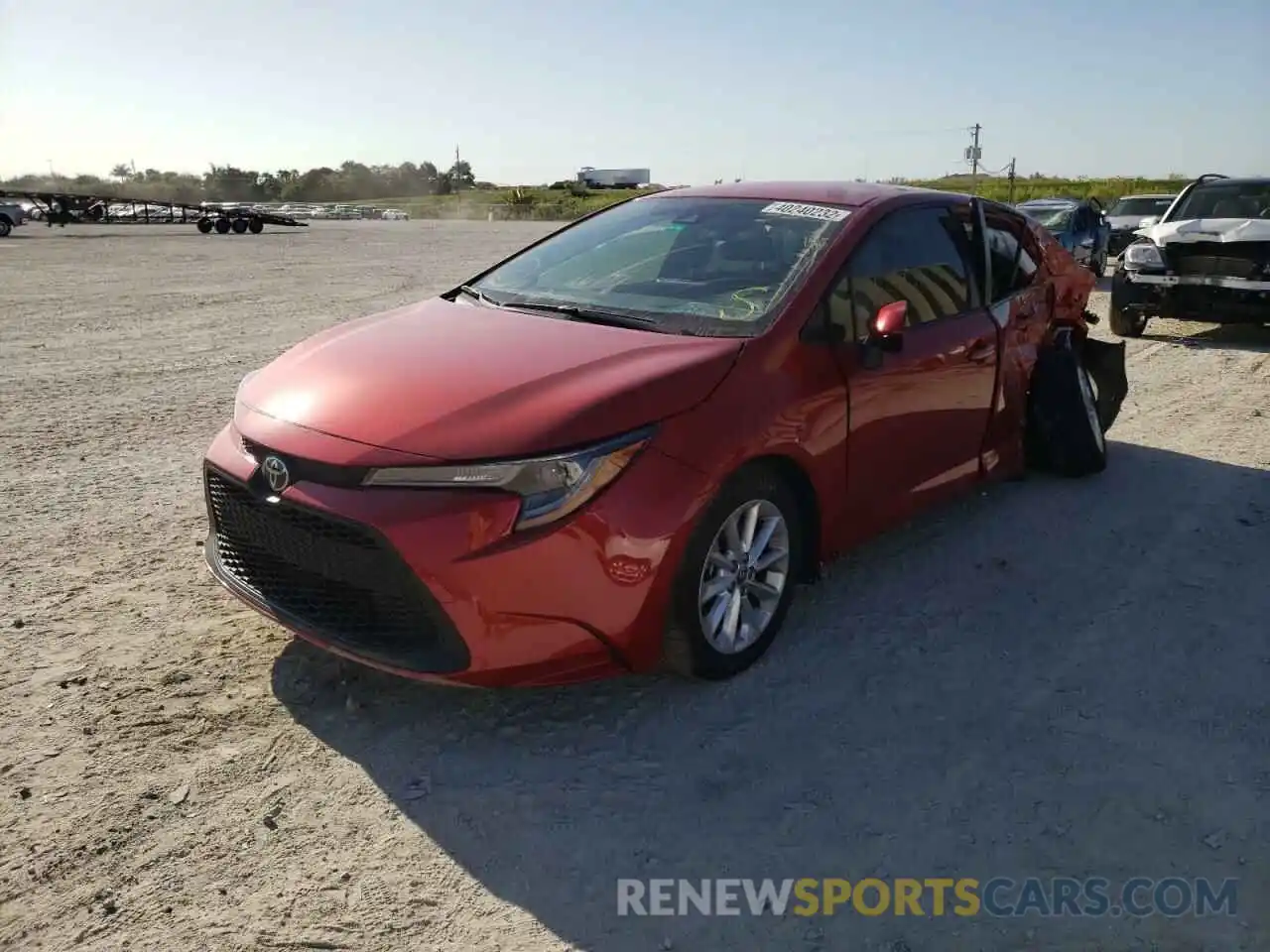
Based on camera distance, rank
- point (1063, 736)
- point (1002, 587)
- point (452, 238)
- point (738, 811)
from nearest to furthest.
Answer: point (738, 811) < point (1063, 736) < point (1002, 587) < point (452, 238)

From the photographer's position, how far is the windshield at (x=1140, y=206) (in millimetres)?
22203

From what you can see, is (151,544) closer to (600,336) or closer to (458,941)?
(600,336)

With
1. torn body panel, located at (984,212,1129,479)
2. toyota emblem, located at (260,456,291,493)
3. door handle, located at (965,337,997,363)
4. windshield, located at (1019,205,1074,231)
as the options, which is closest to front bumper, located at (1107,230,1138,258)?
windshield, located at (1019,205,1074,231)

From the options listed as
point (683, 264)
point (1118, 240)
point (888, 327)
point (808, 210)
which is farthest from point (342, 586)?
point (1118, 240)

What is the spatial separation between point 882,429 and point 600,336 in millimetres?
1241

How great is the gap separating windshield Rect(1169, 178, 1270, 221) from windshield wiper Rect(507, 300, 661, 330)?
960cm

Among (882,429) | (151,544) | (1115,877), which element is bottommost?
(1115,877)

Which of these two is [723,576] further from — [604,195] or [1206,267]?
[604,195]

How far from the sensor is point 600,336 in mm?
3646

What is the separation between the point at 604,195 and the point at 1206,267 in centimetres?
7449

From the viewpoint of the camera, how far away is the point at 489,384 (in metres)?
3.25

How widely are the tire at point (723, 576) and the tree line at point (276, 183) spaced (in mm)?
82923

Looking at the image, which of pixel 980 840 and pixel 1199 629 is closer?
pixel 980 840

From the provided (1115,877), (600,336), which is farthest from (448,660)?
(1115,877)
